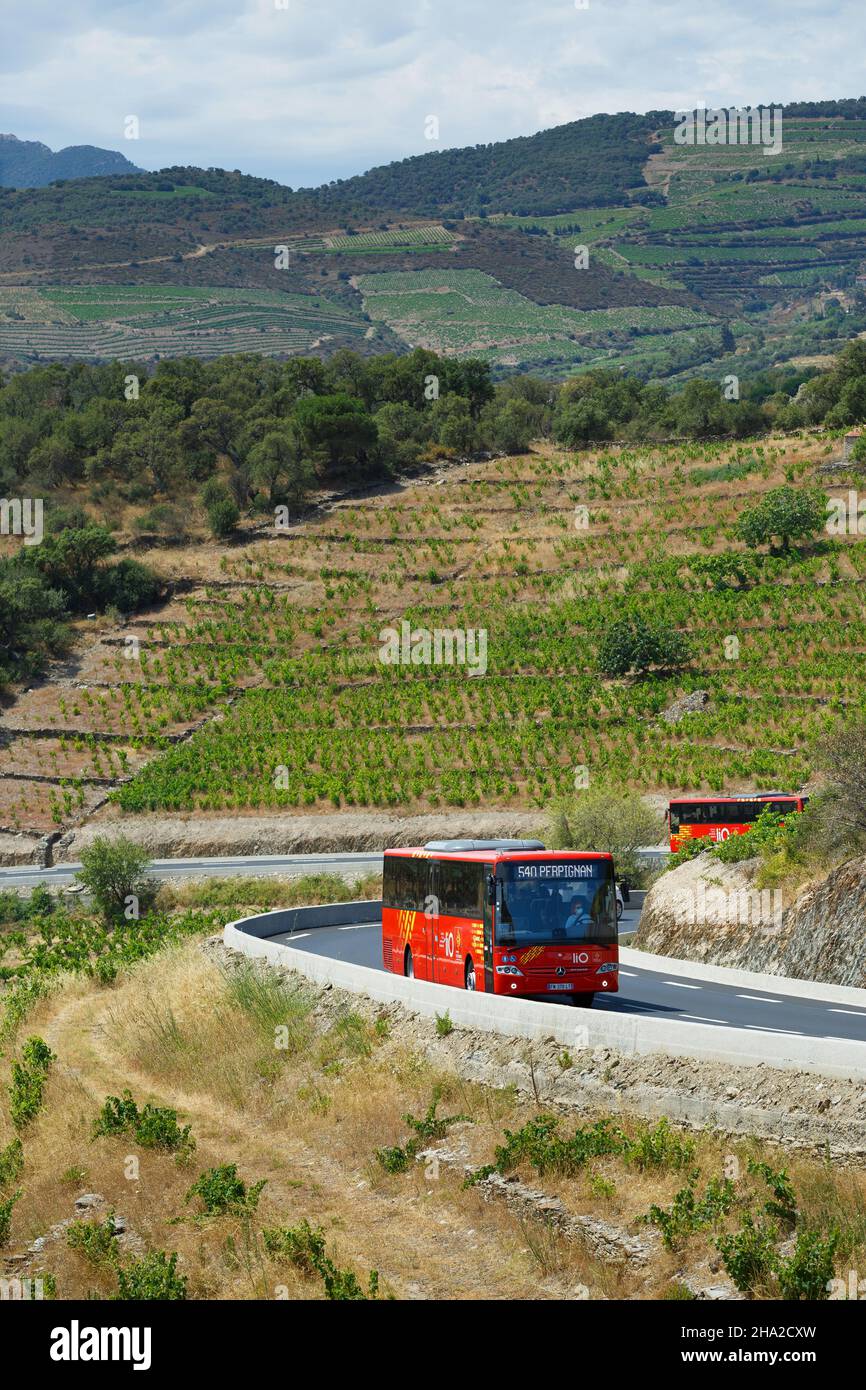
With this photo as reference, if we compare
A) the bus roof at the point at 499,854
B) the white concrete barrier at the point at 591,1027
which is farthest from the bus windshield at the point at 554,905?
the white concrete barrier at the point at 591,1027

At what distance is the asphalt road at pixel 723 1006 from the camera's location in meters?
18.5

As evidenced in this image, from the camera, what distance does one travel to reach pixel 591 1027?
1691 centimetres

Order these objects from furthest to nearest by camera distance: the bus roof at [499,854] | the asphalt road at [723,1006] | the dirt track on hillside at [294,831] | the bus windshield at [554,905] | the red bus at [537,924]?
the dirt track on hillside at [294,831], the bus roof at [499,854], the bus windshield at [554,905], the red bus at [537,924], the asphalt road at [723,1006]

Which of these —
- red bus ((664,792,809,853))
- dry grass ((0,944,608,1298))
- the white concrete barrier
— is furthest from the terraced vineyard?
the white concrete barrier

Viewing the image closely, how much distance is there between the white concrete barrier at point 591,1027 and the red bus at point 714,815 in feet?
67.4

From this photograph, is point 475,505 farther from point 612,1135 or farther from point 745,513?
point 612,1135

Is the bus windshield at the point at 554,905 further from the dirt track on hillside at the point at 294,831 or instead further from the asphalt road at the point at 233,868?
the dirt track on hillside at the point at 294,831

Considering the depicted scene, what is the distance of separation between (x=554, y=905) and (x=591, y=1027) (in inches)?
160

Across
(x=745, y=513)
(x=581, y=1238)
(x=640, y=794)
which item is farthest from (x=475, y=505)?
(x=581, y=1238)

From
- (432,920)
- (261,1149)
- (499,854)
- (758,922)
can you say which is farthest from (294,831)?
(261,1149)

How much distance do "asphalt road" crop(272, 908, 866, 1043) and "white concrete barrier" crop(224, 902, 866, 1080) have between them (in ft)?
1.13

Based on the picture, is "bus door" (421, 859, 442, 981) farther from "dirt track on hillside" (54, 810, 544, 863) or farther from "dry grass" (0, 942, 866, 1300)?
"dirt track on hillside" (54, 810, 544, 863)

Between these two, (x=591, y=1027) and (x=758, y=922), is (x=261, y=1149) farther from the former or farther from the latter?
(x=758, y=922)
